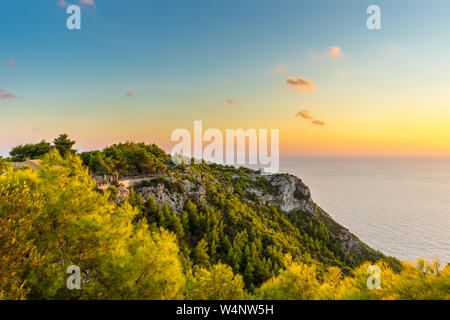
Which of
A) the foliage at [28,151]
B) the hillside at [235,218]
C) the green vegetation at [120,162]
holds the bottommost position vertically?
the hillside at [235,218]

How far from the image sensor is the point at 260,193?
3125 inches

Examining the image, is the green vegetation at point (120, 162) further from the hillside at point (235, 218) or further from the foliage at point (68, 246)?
the foliage at point (68, 246)

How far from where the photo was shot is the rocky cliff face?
41.5 m

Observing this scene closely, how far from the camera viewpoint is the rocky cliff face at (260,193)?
41500mm

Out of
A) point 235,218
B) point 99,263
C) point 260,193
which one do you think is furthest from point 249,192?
point 99,263

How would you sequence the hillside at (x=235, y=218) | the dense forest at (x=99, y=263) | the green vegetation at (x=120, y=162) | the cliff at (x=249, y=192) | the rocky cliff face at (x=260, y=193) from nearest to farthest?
1. the dense forest at (x=99, y=263)
2. the hillside at (x=235, y=218)
3. the rocky cliff face at (x=260, y=193)
4. the cliff at (x=249, y=192)
5. the green vegetation at (x=120, y=162)

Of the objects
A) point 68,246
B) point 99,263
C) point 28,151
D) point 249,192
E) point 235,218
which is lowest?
point 235,218

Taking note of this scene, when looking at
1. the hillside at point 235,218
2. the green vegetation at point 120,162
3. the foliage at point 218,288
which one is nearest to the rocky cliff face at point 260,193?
the hillside at point 235,218

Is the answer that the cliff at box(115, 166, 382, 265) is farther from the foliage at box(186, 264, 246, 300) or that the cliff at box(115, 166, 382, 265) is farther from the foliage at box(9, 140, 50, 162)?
the foliage at box(9, 140, 50, 162)

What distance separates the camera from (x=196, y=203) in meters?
46.9

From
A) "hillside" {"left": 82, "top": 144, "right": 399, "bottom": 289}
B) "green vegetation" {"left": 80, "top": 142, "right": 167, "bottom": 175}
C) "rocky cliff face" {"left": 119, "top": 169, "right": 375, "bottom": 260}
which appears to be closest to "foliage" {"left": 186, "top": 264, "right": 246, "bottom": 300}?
"hillside" {"left": 82, "top": 144, "right": 399, "bottom": 289}

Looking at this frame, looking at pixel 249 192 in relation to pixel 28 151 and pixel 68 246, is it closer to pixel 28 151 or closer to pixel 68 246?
pixel 28 151

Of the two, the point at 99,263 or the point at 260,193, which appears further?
the point at 260,193
